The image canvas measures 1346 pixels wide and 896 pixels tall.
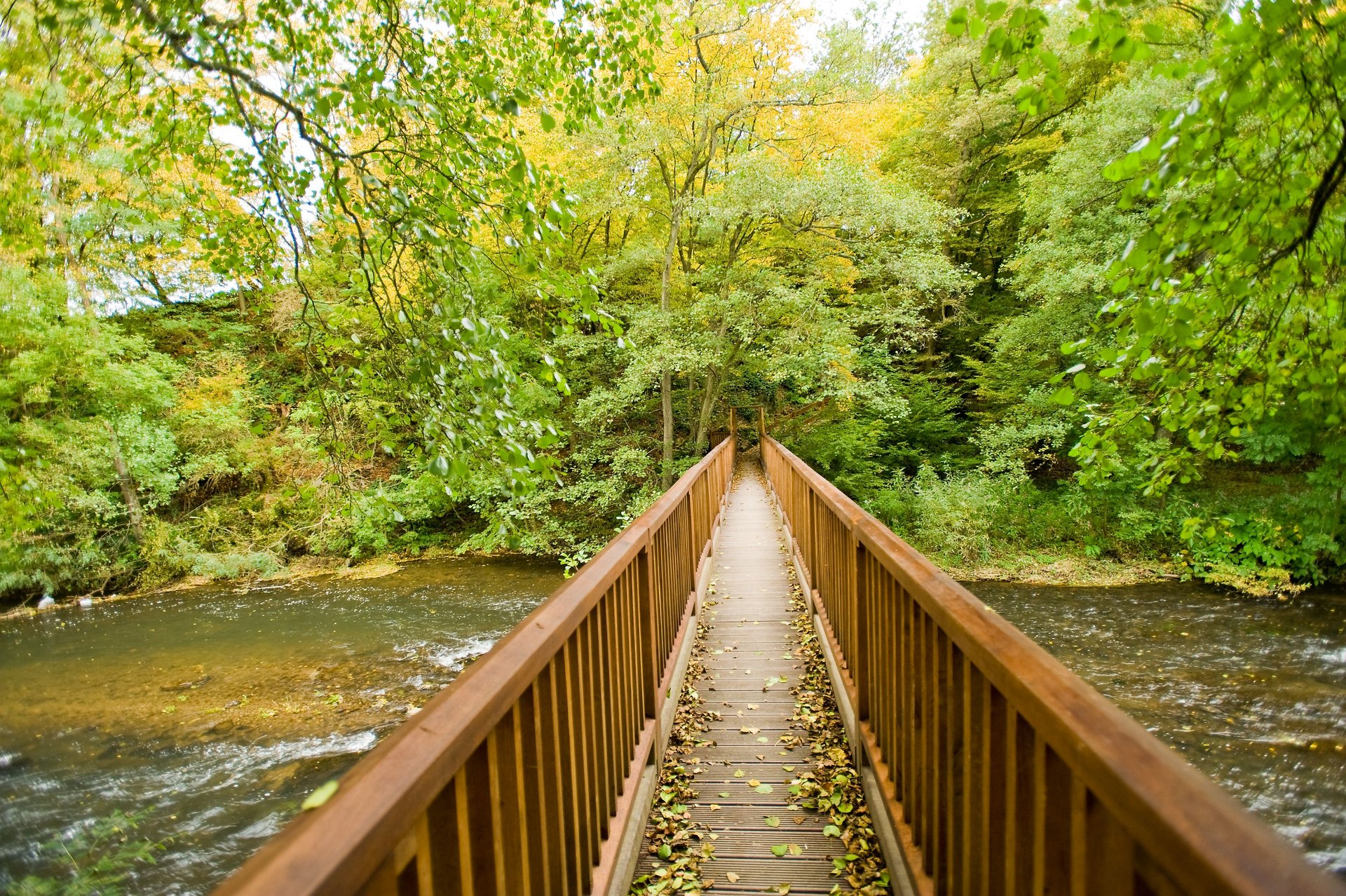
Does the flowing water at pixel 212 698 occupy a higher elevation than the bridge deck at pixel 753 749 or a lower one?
lower

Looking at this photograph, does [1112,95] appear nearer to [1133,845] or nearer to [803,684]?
[803,684]

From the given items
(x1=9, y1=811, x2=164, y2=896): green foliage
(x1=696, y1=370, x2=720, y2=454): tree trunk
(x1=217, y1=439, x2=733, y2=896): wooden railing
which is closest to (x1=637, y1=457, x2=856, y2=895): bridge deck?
(x1=217, y1=439, x2=733, y2=896): wooden railing

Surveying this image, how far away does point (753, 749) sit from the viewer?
139 inches

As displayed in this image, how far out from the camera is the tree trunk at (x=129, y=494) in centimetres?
1603

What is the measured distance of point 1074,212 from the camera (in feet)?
Answer: 43.9

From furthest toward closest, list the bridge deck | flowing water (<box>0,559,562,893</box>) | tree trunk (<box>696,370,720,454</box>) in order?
tree trunk (<box>696,370,720,454</box>), flowing water (<box>0,559,562,893</box>), the bridge deck

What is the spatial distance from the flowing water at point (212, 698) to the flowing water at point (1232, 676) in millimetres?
10038

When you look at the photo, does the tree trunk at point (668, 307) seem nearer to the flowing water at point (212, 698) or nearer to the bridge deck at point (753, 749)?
the flowing water at point (212, 698)

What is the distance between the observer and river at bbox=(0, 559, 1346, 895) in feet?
21.1

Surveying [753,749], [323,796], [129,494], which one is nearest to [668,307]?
[753,749]

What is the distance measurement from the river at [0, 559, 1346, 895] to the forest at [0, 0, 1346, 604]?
2.27 metres

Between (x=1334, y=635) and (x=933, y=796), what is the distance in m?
13.2

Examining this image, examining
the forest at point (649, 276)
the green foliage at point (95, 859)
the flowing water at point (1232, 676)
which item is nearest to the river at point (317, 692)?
the flowing water at point (1232, 676)

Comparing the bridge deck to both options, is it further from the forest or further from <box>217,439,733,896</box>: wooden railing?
the forest
